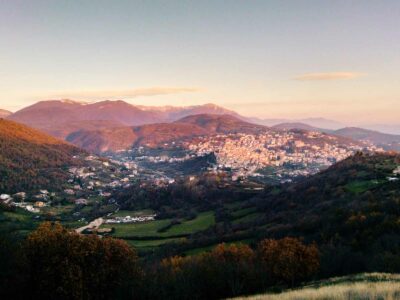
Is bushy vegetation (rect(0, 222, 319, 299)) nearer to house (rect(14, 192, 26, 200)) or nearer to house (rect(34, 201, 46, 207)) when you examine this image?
house (rect(34, 201, 46, 207))

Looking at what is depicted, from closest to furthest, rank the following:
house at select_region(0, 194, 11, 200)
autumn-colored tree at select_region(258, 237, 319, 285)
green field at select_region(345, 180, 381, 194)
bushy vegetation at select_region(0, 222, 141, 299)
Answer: bushy vegetation at select_region(0, 222, 141, 299) → autumn-colored tree at select_region(258, 237, 319, 285) → green field at select_region(345, 180, 381, 194) → house at select_region(0, 194, 11, 200)

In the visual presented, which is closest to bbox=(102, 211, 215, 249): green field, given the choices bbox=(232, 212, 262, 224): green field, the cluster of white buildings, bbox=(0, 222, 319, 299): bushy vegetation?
the cluster of white buildings

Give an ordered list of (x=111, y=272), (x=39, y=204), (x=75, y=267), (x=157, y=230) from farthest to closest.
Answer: (x=39, y=204)
(x=157, y=230)
(x=111, y=272)
(x=75, y=267)

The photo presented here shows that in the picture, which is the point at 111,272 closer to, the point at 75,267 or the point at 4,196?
the point at 75,267

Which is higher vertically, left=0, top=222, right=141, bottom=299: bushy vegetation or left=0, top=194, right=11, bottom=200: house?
left=0, top=222, right=141, bottom=299: bushy vegetation

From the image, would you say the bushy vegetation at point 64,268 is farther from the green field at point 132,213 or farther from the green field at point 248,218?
the green field at point 132,213

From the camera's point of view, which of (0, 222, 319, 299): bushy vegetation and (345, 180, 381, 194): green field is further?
(345, 180, 381, 194): green field

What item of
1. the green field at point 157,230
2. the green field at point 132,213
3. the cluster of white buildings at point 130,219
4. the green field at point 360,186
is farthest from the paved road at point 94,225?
the green field at point 360,186

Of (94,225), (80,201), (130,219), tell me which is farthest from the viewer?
(80,201)

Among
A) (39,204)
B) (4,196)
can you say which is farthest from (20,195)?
(39,204)

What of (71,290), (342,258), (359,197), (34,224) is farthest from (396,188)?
(34,224)
